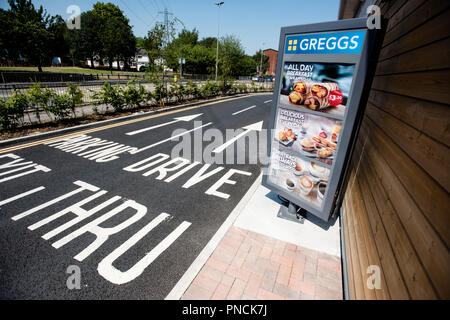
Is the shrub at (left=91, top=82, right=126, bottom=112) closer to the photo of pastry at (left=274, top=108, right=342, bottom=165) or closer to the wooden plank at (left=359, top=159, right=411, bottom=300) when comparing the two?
the photo of pastry at (left=274, top=108, right=342, bottom=165)

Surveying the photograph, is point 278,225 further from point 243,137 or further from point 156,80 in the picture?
point 156,80

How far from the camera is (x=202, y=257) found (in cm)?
356

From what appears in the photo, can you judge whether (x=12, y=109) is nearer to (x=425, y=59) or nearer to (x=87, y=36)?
(x=425, y=59)

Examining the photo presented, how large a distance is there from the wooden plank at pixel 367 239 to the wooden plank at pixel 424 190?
31.6 inches

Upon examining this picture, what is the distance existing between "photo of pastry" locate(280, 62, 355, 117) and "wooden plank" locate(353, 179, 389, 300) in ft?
4.10

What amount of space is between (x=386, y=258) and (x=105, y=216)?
176 inches

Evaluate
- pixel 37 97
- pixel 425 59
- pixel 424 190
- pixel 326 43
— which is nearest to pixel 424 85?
pixel 425 59

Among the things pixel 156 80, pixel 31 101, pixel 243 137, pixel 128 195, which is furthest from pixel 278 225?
pixel 156 80

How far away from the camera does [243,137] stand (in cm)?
1009

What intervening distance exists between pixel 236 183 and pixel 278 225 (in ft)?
6.37

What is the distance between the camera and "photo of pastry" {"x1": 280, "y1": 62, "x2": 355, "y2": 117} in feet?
10.5

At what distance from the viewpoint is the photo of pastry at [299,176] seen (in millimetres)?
3907

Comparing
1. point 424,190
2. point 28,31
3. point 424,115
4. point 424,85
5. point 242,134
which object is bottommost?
point 242,134
